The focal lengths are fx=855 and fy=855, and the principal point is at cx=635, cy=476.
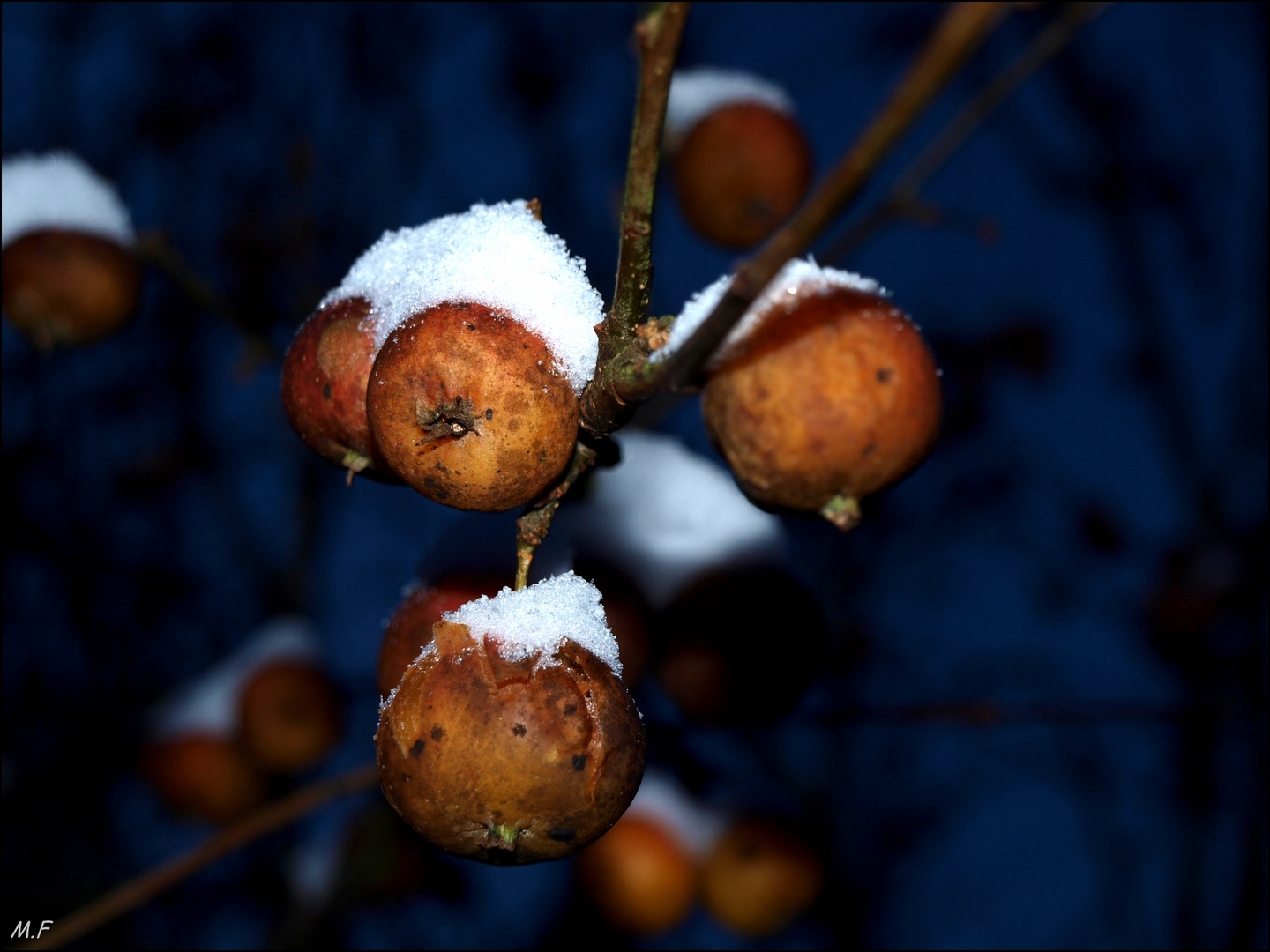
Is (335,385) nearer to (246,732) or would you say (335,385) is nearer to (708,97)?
(708,97)

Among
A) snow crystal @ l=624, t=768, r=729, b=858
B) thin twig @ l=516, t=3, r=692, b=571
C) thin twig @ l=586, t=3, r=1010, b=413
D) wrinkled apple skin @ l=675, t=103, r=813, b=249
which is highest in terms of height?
wrinkled apple skin @ l=675, t=103, r=813, b=249

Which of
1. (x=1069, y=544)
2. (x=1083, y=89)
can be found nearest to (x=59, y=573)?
(x=1069, y=544)

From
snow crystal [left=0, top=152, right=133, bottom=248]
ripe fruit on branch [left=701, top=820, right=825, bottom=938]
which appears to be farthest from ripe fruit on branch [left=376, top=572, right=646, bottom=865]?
ripe fruit on branch [left=701, top=820, right=825, bottom=938]

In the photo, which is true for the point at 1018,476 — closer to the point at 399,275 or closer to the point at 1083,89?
the point at 1083,89

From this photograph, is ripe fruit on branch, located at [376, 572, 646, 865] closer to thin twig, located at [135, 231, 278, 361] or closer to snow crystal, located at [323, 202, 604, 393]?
snow crystal, located at [323, 202, 604, 393]

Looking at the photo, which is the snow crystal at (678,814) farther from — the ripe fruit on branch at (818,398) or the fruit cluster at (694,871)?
Result: the ripe fruit on branch at (818,398)

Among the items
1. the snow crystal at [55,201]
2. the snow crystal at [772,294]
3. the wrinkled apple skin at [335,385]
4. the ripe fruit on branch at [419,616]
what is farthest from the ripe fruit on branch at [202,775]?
the snow crystal at [772,294]
